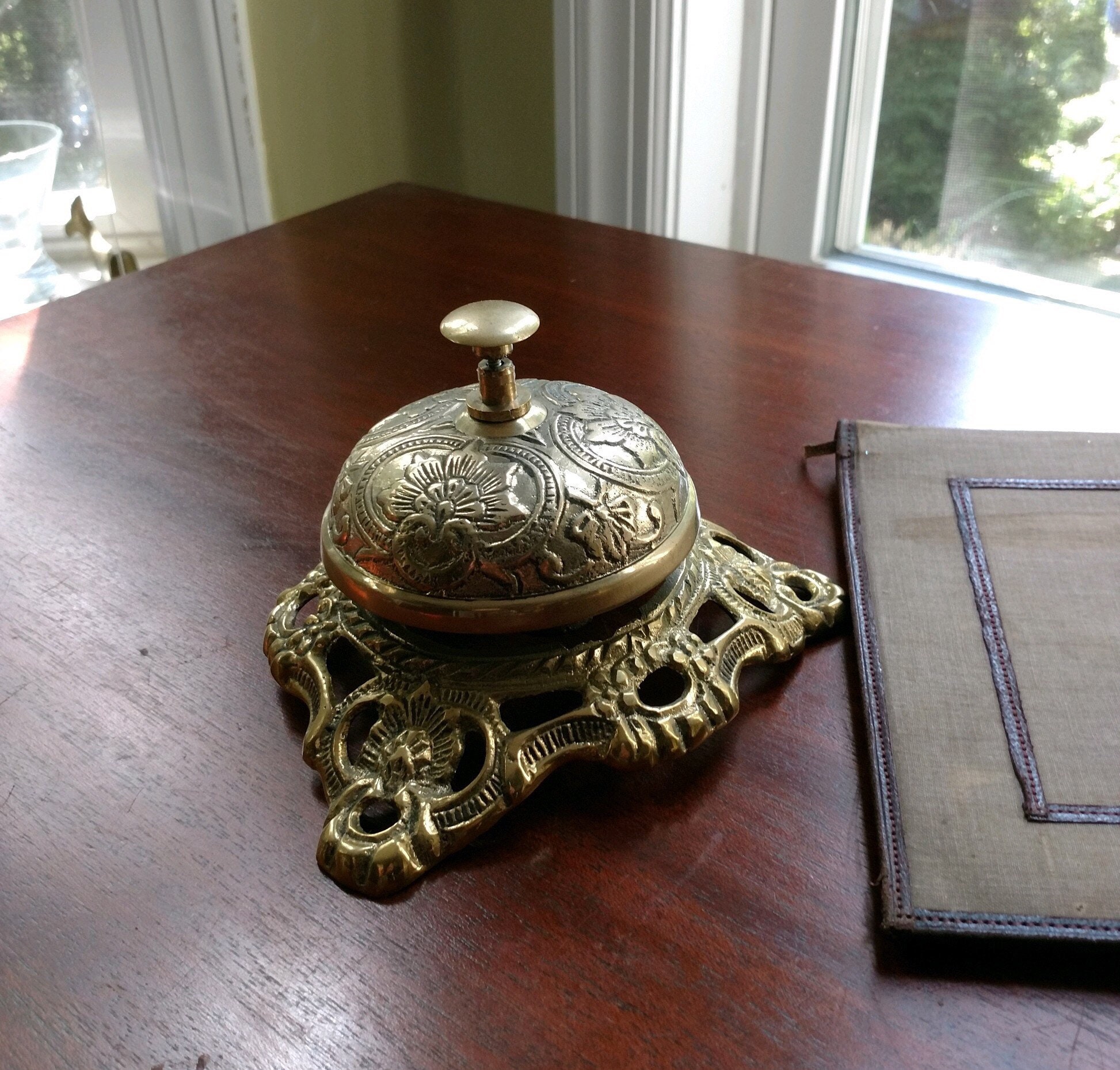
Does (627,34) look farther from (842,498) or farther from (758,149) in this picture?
(842,498)

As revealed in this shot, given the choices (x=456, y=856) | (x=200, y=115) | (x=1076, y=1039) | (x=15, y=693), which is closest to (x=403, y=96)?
(x=200, y=115)

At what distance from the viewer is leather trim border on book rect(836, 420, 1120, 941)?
1.30ft

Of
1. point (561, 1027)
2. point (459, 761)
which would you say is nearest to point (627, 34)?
point (459, 761)

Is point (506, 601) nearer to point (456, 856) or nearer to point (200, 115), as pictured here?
point (456, 856)

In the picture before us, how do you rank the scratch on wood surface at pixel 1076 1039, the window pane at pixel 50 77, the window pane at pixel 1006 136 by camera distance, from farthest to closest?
the window pane at pixel 50 77 < the window pane at pixel 1006 136 < the scratch on wood surface at pixel 1076 1039

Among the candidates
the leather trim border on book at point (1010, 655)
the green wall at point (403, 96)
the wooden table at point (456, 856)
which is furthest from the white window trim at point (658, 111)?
the leather trim border on book at point (1010, 655)

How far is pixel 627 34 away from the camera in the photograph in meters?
1.30

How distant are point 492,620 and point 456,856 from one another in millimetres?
99

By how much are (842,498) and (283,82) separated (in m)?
1.15

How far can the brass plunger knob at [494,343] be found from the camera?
1.56 feet

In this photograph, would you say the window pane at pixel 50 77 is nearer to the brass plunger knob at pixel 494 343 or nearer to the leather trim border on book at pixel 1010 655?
the brass plunger knob at pixel 494 343

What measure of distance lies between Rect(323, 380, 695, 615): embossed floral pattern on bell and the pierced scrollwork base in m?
0.04

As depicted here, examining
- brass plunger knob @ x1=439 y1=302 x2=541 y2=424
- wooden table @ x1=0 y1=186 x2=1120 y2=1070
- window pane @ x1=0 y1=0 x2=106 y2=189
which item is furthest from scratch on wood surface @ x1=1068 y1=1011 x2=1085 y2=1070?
window pane @ x1=0 y1=0 x2=106 y2=189

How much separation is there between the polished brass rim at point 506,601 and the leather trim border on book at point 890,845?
0.37 ft
